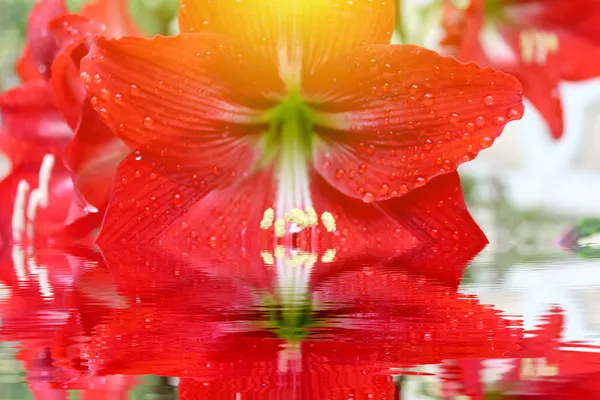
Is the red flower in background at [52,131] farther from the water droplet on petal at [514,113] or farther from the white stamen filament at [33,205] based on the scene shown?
the water droplet on petal at [514,113]

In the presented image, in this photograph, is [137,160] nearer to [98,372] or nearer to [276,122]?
[276,122]

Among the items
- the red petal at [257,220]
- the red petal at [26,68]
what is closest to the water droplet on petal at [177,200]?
the red petal at [257,220]

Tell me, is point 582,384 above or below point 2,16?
below

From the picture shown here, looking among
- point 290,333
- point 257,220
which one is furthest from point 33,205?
point 290,333

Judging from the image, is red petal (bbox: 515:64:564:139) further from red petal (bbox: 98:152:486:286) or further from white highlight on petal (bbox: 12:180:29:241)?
white highlight on petal (bbox: 12:180:29:241)

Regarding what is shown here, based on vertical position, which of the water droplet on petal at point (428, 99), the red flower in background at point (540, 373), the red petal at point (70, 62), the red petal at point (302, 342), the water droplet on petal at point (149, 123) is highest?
the red petal at point (70, 62)

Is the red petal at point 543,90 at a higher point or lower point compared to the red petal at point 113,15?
lower

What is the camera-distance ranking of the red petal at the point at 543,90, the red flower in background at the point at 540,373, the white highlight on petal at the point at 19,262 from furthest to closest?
the red petal at the point at 543,90 → the white highlight on petal at the point at 19,262 → the red flower in background at the point at 540,373

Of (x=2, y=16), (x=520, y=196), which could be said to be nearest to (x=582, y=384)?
(x=520, y=196)
